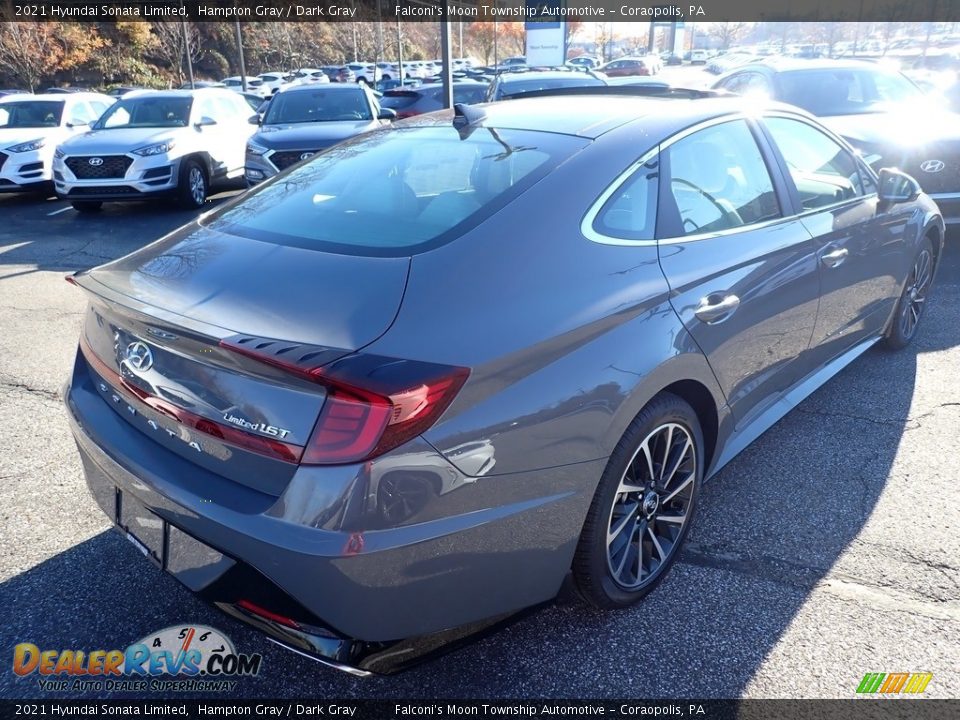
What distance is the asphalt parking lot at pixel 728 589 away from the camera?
2.29m

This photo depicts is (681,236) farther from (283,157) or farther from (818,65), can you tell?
(283,157)

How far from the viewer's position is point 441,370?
5.82ft

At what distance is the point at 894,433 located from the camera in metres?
3.78

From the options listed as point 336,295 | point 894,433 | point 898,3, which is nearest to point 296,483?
point 336,295

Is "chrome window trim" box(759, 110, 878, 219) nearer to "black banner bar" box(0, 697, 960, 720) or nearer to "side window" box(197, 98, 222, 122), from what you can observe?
"black banner bar" box(0, 697, 960, 720)

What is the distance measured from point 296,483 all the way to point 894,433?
10.6 feet

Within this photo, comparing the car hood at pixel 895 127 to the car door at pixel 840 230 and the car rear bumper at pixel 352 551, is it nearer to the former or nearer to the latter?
the car door at pixel 840 230

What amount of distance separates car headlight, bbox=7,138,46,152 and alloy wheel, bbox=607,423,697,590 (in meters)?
11.9

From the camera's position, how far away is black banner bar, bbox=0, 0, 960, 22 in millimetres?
34000

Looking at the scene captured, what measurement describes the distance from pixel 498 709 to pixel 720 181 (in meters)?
2.05

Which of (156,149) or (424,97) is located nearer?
(156,149)

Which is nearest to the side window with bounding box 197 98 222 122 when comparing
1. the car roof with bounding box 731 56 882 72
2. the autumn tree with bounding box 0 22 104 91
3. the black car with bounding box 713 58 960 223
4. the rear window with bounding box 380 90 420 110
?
the rear window with bounding box 380 90 420 110

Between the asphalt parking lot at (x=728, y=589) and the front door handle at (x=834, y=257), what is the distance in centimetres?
90

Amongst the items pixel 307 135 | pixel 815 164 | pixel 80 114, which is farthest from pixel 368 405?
pixel 80 114
